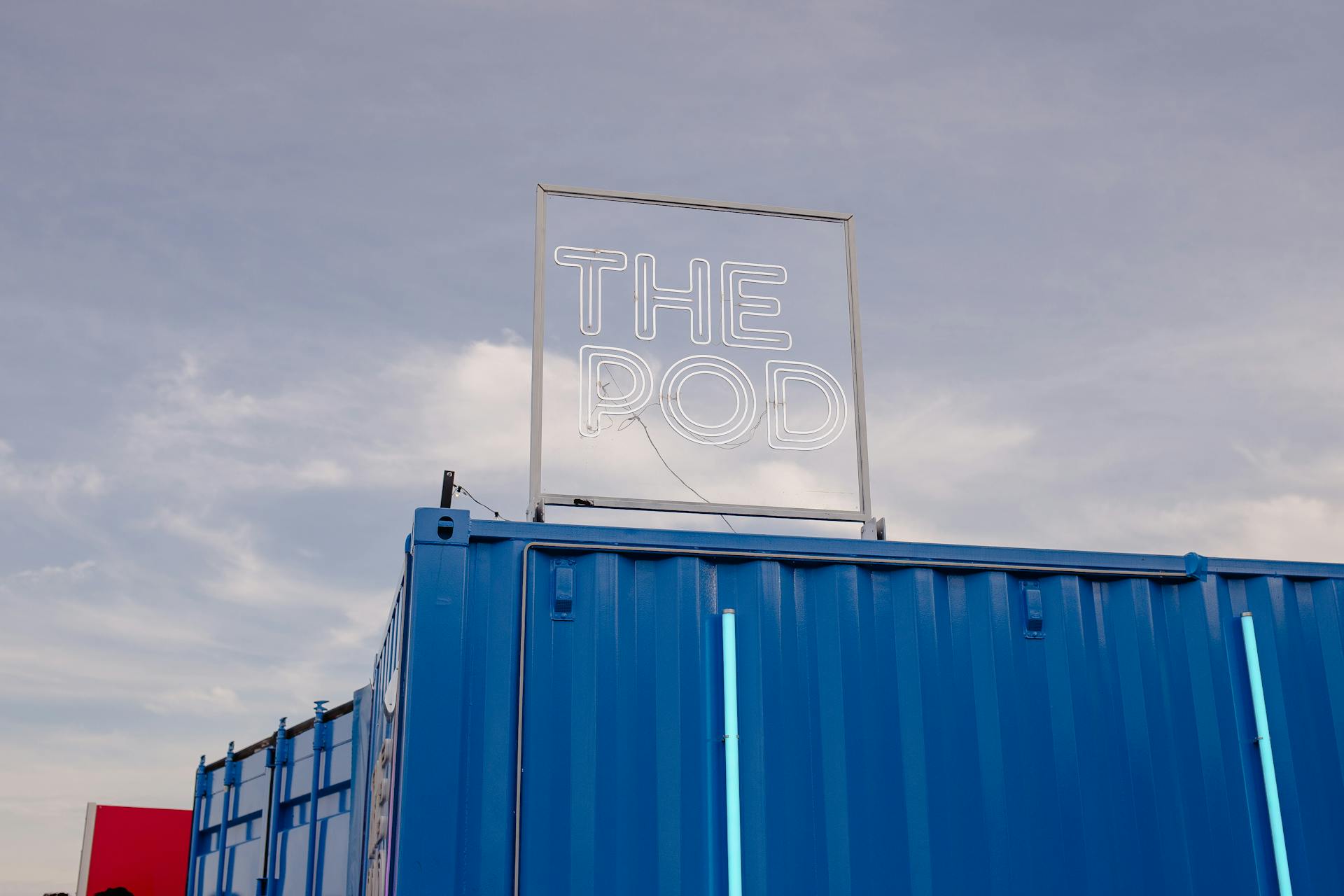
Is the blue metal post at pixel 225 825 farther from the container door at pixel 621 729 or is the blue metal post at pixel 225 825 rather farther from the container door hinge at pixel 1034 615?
the container door hinge at pixel 1034 615

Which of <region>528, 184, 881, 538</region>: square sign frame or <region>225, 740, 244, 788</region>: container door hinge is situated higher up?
<region>528, 184, 881, 538</region>: square sign frame

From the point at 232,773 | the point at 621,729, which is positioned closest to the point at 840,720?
the point at 621,729

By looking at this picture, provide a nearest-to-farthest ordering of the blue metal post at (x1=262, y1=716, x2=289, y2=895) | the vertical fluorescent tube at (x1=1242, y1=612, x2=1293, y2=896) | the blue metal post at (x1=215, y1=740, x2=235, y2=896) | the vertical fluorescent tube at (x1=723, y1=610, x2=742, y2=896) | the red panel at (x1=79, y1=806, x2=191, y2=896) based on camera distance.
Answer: the vertical fluorescent tube at (x1=723, y1=610, x2=742, y2=896) → the vertical fluorescent tube at (x1=1242, y1=612, x2=1293, y2=896) → the blue metal post at (x1=262, y1=716, x2=289, y2=895) → the blue metal post at (x1=215, y1=740, x2=235, y2=896) → the red panel at (x1=79, y1=806, x2=191, y2=896)

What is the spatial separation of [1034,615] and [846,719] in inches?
43.9

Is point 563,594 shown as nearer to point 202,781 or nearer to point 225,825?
point 225,825

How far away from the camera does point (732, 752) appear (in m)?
5.55

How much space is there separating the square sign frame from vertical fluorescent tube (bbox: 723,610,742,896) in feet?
4.31

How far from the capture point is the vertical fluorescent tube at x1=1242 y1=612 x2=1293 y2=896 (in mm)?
6031

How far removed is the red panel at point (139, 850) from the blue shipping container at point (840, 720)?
10431 millimetres

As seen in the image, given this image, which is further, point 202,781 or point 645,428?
point 202,781

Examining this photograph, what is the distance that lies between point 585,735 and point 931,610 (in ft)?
5.84

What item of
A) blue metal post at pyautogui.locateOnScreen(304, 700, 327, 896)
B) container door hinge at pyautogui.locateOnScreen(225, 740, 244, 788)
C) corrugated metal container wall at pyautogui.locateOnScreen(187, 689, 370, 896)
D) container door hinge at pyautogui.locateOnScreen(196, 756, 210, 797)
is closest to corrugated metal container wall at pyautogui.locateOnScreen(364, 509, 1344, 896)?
corrugated metal container wall at pyautogui.locateOnScreen(187, 689, 370, 896)

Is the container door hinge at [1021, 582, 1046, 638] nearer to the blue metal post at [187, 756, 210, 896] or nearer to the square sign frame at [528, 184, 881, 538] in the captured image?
the square sign frame at [528, 184, 881, 538]

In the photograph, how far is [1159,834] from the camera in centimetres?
601
